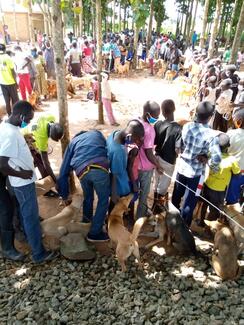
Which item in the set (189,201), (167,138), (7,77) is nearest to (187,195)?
(189,201)

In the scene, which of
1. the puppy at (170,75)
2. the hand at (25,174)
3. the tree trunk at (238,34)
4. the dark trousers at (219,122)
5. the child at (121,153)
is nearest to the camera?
the hand at (25,174)

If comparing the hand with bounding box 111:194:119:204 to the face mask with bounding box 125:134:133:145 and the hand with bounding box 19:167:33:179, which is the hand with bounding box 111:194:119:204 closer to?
the face mask with bounding box 125:134:133:145

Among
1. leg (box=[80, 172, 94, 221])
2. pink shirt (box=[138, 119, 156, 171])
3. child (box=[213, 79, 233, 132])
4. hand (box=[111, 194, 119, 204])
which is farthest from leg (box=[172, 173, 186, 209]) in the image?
child (box=[213, 79, 233, 132])

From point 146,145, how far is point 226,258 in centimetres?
168

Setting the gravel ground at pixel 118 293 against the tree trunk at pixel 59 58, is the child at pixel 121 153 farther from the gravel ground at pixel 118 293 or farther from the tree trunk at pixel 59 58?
the tree trunk at pixel 59 58

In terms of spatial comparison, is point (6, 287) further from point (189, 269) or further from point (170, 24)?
point (170, 24)

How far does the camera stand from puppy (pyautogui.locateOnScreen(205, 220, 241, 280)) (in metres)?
3.56

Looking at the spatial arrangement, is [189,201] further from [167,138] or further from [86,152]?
[86,152]

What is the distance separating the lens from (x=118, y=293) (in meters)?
3.49

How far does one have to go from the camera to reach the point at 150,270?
3.86 meters

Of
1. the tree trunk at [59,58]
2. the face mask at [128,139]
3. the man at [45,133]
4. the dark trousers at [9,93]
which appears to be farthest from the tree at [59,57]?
the dark trousers at [9,93]

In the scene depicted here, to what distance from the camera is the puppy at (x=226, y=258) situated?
3.56 m

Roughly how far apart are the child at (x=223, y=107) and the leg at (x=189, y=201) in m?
2.85

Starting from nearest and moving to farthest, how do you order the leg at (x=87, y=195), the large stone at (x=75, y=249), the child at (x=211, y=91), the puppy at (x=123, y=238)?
the puppy at (x=123, y=238) → the leg at (x=87, y=195) → the large stone at (x=75, y=249) → the child at (x=211, y=91)
